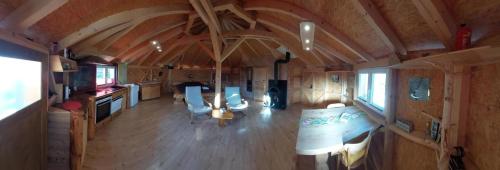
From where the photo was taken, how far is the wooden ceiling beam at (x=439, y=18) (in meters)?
1.66

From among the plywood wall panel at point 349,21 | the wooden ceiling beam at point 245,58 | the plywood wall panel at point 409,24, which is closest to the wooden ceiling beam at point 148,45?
the plywood wall panel at point 349,21

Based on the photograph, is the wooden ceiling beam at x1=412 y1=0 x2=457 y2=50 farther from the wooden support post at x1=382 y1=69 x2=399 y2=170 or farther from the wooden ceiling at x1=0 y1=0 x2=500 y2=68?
the wooden support post at x1=382 y1=69 x2=399 y2=170

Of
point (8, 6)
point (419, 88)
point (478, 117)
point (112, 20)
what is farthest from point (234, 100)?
point (478, 117)

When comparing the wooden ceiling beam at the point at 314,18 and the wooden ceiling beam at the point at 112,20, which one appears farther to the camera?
the wooden ceiling beam at the point at 112,20

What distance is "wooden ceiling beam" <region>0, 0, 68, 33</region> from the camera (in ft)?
7.03

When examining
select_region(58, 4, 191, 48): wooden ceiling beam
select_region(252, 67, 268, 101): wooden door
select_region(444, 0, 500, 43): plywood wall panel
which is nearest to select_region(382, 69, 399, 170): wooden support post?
select_region(444, 0, 500, 43): plywood wall panel

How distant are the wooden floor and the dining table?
0.67 meters

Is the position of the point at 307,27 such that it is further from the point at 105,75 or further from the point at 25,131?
the point at 105,75

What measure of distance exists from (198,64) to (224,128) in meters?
7.40

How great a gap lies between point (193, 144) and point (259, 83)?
6.32 metres

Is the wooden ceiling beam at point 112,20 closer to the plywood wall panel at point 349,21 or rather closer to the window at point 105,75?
the plywood wall panel at point 349,21

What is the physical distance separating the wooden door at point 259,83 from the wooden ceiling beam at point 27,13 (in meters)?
8.09

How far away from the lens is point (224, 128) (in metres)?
5.39

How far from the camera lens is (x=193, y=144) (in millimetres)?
4188
